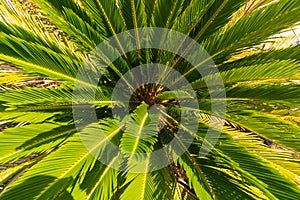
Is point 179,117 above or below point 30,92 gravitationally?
below

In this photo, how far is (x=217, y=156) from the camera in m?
1.87

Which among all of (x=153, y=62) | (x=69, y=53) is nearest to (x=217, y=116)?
(x=153, y=62)

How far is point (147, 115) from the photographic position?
79.7 inches

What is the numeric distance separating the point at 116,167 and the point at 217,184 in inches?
24.5

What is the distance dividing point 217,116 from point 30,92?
3.74ft

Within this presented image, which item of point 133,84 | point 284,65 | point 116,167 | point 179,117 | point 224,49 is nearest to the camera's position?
point 284,65

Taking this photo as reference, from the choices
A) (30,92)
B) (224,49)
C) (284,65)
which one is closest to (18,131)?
(30,92)

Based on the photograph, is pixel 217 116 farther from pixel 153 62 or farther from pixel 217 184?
pixel 153 62

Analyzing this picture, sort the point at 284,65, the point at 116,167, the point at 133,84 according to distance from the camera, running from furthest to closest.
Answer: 1. the point at 133,84
2. the point at 116,167
3. the point at 284,65

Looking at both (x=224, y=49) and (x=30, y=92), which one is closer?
(x=30, y=92)

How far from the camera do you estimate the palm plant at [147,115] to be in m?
1.62

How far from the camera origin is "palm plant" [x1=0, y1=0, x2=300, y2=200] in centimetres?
162

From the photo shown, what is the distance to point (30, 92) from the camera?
5.65ft

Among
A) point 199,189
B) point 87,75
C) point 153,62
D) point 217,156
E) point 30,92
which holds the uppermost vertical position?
point 153,62
